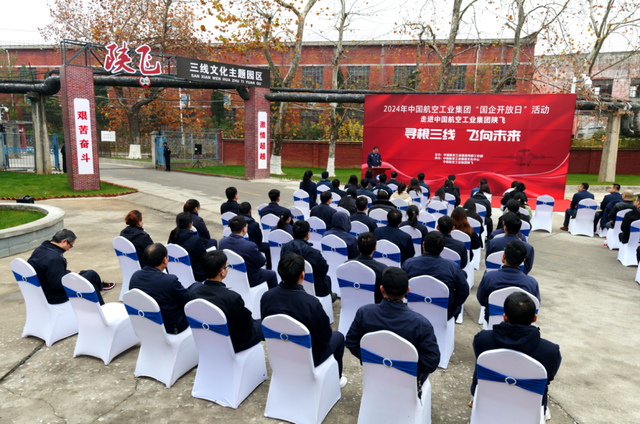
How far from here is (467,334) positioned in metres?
4.96

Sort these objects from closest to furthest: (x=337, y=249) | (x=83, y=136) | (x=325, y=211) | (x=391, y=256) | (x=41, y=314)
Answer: (x=41, y=314)
(x=391, y=256)
(x=337, y=249)
(x=325, y=211)
(x=83, y=136)

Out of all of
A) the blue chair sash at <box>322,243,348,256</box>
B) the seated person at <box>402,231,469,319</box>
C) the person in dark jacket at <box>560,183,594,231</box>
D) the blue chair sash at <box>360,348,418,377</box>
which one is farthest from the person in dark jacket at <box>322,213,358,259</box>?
the person in dark jacket at <box>560,183,594,231</box>

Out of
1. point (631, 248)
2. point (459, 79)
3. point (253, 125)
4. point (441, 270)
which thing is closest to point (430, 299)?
point (441, 270)

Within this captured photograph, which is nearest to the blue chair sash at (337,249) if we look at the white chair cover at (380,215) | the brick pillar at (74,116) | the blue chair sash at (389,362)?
the white chair cover at (380,215)

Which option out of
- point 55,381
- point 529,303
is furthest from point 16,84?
point 529,303

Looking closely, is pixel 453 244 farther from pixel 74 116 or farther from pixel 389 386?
pixel 74 116

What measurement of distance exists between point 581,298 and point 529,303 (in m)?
4.31

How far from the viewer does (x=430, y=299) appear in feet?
13.3

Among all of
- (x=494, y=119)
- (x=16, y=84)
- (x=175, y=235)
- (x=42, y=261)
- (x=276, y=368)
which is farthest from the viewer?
(x=16, y=84)

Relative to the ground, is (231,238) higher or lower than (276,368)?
higher

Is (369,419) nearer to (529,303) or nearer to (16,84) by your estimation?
(529,303)

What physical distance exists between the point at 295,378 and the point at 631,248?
23.9ft

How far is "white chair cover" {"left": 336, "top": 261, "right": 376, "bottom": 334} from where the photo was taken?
4.22 meters

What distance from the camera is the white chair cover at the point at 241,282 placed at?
484 cm
